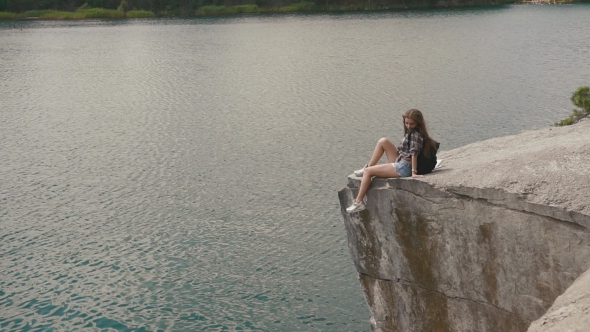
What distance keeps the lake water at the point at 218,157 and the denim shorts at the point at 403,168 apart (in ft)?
15.4

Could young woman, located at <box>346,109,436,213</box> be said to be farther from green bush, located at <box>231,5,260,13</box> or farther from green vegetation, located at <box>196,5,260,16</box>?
green bush, located at <box>231,5,260,13</box>

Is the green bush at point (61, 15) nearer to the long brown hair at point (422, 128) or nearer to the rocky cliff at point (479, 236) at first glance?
the rocky cliff at point (479, 236)

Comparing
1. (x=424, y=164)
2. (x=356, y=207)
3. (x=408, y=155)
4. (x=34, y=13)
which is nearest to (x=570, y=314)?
(x=424, y=164)

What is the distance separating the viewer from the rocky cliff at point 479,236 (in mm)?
10109

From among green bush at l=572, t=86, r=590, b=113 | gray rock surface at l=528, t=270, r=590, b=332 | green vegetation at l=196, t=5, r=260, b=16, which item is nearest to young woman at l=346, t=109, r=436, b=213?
gray rock surface at l=528, t=270, r=590, b=332

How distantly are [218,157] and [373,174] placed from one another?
58.7 ft

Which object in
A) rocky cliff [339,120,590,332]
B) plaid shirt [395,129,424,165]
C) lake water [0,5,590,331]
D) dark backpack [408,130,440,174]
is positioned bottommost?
lake water [0,5,590,331]

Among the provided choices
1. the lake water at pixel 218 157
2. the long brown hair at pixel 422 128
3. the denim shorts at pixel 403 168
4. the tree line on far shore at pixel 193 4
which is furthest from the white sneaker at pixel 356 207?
the tree line on far shore at pixel 193 4

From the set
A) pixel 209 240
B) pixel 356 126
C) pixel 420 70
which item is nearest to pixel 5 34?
pixel 420 70

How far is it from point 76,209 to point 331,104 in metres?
18.5

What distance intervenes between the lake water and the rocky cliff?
3.34 m

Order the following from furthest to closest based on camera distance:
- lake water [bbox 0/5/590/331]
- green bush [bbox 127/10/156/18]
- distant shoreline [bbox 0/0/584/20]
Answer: green bush [bbox 127/10/156/18] → distant shoreline [bbox 0/0/584/20] → lake water [bbox 0/5/590/331]

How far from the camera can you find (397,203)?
1205 cm

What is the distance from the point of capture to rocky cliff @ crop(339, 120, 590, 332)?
10109 mm
